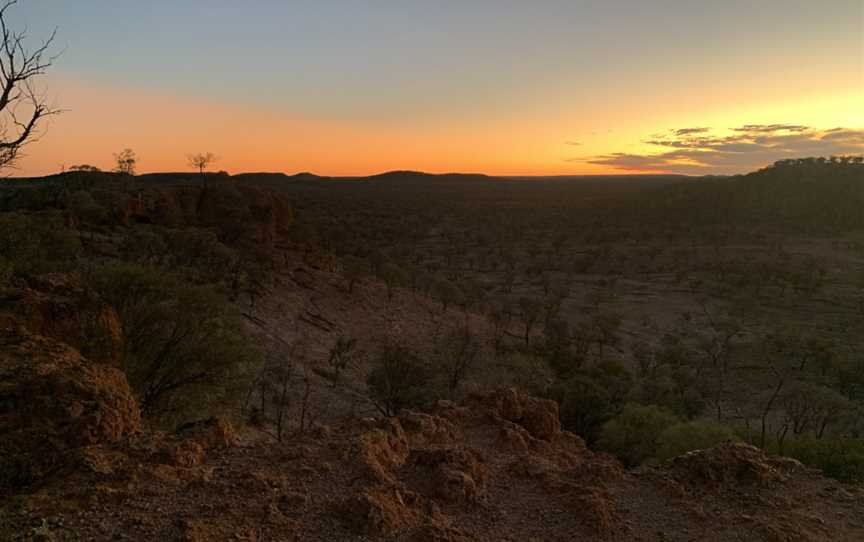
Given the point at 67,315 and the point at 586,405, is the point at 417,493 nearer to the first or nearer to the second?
the point at 67,315

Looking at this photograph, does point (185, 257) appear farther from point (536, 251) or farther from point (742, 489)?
point (536, 251)

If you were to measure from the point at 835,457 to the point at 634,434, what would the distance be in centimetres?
522

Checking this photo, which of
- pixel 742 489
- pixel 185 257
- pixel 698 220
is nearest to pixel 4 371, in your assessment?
pixel 742 489

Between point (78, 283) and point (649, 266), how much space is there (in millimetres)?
58604

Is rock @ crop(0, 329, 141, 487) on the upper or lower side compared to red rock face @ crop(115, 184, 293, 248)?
lower

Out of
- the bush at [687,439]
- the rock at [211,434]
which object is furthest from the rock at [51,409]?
the bush at [687,439]

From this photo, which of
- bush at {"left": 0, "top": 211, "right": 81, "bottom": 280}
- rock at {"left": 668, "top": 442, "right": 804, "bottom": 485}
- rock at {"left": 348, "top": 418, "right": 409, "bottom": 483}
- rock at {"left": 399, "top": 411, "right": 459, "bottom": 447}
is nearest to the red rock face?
bush at {"left": 0, "top": 211, "right": 81, "bottom": 280}

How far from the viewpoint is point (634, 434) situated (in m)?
15.0

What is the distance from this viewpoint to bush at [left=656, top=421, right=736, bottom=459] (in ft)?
43.4

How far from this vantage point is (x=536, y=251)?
68750 millimetres

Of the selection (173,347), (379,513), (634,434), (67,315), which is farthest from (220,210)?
(379,513)

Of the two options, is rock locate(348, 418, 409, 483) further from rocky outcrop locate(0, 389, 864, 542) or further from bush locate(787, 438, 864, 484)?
bush locate(787, 438, 864, 484)

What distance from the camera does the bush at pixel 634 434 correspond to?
1431 cm

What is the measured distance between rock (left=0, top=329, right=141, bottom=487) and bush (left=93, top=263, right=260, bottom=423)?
4122mm
